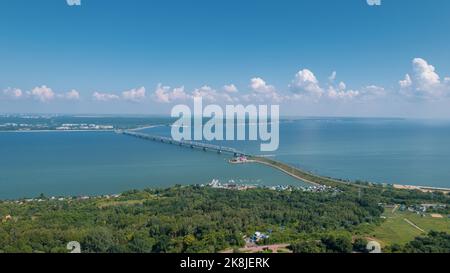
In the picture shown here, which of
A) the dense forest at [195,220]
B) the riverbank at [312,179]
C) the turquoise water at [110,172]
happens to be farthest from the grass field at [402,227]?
the turquoise water at [110,172]

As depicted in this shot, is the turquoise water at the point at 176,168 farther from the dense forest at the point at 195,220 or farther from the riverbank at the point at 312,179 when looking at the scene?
the dense forest at the point at 195,220

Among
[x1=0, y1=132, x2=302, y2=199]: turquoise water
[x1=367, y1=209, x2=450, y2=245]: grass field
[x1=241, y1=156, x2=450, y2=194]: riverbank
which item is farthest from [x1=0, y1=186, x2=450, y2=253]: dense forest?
[x1=0, y1=132, x2=302, y2=199]: turquoise water

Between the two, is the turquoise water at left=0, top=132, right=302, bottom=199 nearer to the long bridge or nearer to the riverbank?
the riverbank

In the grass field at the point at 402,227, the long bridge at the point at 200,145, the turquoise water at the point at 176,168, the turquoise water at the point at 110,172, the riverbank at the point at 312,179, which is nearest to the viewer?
the grass field at the point at 402,227

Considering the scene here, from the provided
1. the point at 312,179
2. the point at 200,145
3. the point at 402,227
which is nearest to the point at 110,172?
the point at 312,179

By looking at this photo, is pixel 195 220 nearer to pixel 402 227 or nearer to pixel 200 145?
pixel 402 227

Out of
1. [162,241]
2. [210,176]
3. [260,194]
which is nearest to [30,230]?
[162,241]
